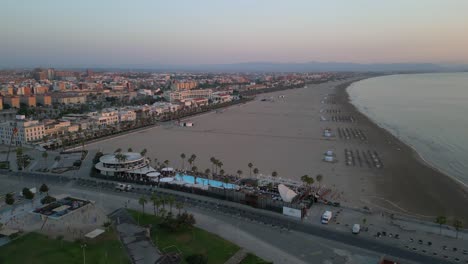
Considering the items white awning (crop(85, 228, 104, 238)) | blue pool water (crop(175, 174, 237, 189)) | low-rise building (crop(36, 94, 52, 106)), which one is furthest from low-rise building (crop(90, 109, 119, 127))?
white awning (crop(85, 228, 104, 238))

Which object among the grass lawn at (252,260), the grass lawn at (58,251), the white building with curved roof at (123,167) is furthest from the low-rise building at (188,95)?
the grass lawn at (252,260)

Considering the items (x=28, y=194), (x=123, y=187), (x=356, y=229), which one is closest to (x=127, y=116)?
(x=123, y=187)

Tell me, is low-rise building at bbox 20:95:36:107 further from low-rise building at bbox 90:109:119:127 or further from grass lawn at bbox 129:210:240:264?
grass lawn at bbox 129:210:240:264

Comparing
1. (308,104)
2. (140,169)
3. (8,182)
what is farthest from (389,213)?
(308,104)

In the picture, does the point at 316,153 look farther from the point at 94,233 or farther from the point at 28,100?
the point at 28,100

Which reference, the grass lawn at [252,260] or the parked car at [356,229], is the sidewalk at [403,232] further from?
the grass lawn at [252,260]

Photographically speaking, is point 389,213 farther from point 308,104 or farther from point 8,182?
point 308,104
